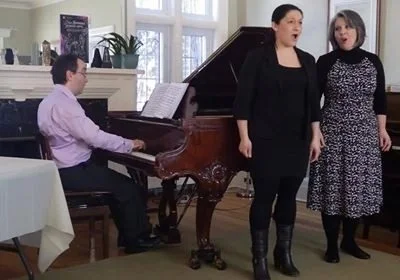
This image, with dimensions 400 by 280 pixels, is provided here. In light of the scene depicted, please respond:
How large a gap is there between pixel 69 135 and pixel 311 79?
4.80 feet

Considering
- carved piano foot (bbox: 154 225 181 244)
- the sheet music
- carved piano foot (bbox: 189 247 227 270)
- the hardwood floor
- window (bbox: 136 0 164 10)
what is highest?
window (bbox: 136 0 164 10)

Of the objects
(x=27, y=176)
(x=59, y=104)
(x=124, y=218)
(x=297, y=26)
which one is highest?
(x=297, y=26)

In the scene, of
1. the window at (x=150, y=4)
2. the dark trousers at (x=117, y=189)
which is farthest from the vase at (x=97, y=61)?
the dark trousers at (x=117, y=189)

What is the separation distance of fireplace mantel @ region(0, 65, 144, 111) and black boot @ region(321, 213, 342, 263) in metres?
2.37

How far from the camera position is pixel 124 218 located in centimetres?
354

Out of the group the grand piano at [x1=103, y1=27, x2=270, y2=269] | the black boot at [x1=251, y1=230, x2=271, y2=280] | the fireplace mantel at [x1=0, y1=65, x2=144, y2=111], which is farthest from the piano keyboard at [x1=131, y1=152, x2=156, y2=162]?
the fireplace mantel at [x1=0, y1=65, x2=144, y2=111]

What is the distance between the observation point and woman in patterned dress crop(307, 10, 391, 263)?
3.33 metres

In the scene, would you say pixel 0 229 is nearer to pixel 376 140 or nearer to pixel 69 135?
pixel 69 135

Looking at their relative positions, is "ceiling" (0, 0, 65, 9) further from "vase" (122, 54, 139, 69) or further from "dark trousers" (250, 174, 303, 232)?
"dark trousers" (250, 174, 303, 232)

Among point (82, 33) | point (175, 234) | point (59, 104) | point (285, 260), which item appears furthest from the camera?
point (82, 33)

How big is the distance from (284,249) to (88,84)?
247cm

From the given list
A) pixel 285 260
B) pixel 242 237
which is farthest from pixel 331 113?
pixel 242 237

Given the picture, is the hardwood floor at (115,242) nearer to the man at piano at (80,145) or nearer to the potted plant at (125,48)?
the man at piano at (80,145)

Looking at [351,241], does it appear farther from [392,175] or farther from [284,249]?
[392,175]
